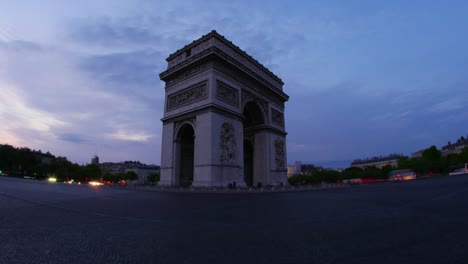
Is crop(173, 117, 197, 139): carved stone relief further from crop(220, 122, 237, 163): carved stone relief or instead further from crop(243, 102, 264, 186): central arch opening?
crop(243, 102, 264, 186): central arch opening

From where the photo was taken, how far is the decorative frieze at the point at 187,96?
20984 millimetres

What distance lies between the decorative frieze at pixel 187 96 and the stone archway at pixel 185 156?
7.09 ft

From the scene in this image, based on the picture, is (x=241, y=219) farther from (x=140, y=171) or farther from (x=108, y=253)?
(x=140, y=171)

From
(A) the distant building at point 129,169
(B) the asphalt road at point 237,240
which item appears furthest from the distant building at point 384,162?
(B) the asphalt road at point 237,240

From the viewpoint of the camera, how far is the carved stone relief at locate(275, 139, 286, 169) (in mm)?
26922

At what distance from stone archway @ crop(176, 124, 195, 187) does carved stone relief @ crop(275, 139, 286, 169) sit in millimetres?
8747

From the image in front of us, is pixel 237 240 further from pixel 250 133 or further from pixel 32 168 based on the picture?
pixel 32 168

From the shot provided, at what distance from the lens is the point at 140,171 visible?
117750mm

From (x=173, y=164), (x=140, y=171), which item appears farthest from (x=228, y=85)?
(x=140, y=171)

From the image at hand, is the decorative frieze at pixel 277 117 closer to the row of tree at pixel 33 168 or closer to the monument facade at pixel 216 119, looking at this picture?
the monument facade at pixel 216 119

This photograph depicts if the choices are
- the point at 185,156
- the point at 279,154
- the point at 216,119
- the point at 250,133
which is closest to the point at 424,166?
the point at 279,154

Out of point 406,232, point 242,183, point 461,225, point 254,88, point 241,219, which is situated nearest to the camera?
point 406,232

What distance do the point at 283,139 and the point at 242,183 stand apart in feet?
31.4

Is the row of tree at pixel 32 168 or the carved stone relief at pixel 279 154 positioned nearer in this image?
the carved stone relief at pixel 279 154
